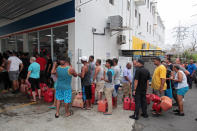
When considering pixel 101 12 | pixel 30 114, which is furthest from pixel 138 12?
pixel 30 114

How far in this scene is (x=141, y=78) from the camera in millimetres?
3896

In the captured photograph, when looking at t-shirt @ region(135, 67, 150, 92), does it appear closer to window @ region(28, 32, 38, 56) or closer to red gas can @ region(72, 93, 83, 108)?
red gas can @ region(72, 93, 83, 108)

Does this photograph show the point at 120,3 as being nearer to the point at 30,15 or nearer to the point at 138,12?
the point at 138,12

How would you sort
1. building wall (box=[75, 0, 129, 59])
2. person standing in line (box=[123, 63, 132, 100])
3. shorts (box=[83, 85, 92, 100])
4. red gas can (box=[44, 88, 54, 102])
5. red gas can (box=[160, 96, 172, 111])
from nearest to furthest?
red gas can (box=[160, 96, 172, 111]) → shorts (box=[83, 85, 92, 100]) → red gas can (box=[44, 88, 54, 102]) → person standing in line (box=[123, 63, 132, 100]) → building wall (box=[75, 0, 129, 59])

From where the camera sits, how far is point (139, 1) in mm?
12891

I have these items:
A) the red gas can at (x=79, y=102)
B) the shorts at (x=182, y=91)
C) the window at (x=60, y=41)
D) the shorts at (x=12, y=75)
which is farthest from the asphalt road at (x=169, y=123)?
the shorts at (x=12, y=75)

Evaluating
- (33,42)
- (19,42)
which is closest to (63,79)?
(33,42)

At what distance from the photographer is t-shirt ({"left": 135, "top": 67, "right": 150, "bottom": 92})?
388cm

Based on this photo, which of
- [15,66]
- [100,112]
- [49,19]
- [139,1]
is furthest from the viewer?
[139,1]

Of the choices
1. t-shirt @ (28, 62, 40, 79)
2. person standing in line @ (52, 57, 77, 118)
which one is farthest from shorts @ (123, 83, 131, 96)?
t-shirt @ (28, 62, 40, 79)

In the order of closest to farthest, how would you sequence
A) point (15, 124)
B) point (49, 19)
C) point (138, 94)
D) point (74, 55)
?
1. point (15, 124)
2. point (138, 94)
3. point (74, 55)
4. point (49, 19)

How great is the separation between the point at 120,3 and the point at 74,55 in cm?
659

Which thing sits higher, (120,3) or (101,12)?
(120,3)

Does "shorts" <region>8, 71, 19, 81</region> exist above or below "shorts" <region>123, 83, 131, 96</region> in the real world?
above
